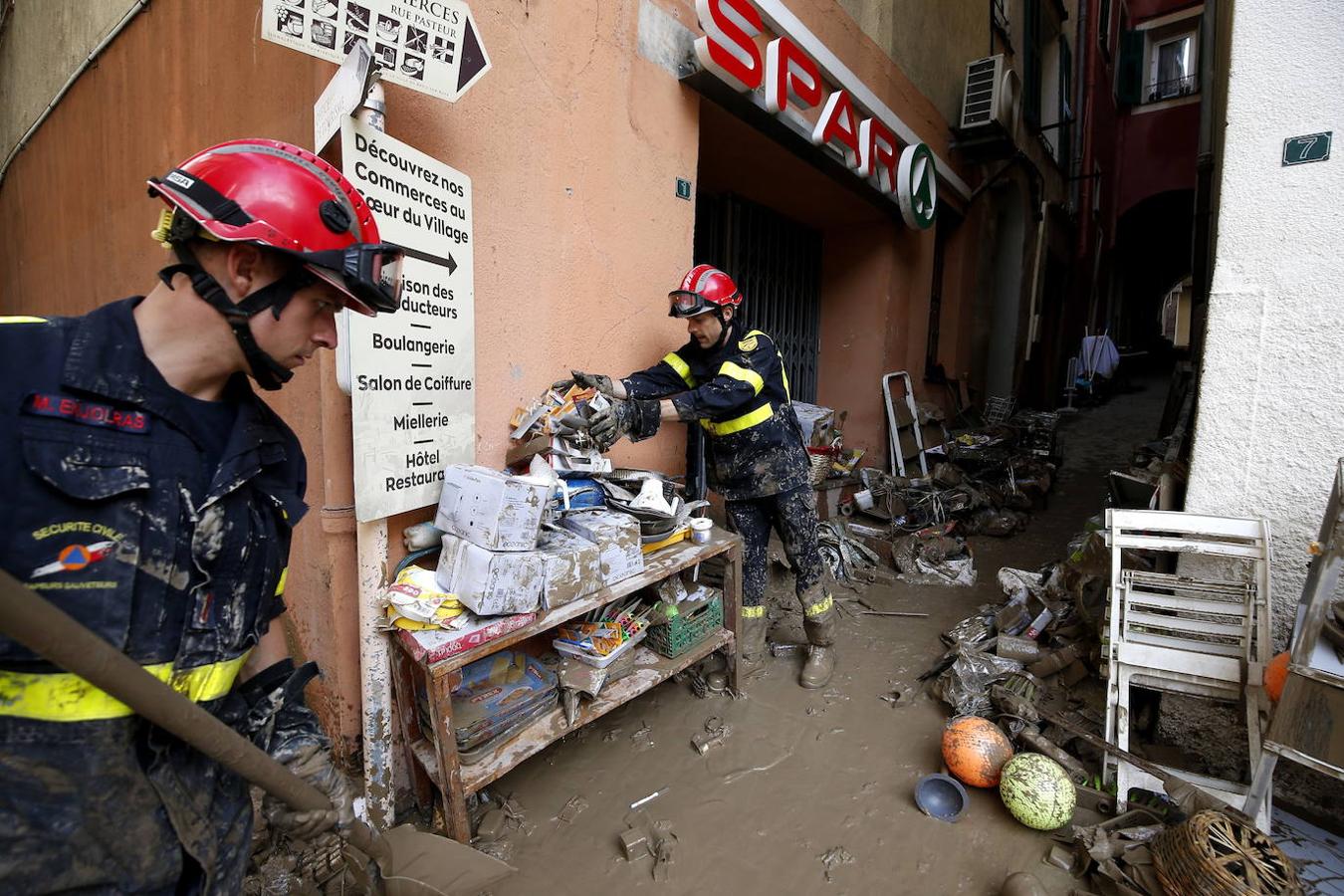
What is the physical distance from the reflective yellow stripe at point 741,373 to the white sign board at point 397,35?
1.72 m

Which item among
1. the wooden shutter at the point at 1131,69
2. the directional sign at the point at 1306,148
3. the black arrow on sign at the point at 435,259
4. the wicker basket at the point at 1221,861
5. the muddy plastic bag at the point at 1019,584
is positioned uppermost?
the wooden shutter at the point at 1131,69

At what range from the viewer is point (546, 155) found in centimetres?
274

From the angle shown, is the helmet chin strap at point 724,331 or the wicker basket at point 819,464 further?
the wicker basket at point 819,464

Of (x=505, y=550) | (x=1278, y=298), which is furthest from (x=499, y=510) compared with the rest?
(x=1278, y=298)

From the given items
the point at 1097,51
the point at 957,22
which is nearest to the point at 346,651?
the point at 957,22

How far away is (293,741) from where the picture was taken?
1.36 m

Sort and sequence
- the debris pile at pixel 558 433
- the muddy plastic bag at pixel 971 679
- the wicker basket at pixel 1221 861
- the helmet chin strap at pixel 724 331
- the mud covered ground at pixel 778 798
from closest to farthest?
the wicker basket at pixel 1221 861
the mud covered ground at pixel 778 798
the debris pile at pixel 558 433
the muddy plastic bag at pixel 971 679
the helmet chin strap at pixel 724 331

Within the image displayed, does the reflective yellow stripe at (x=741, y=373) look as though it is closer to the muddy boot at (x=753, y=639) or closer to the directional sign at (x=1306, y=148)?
the muddy boot at (x=753, y=639)

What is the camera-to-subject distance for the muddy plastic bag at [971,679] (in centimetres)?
301

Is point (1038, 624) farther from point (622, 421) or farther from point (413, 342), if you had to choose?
point (413, 342)

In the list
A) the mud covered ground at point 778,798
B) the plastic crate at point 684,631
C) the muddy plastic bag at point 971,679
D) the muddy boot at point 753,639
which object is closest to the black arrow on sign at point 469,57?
the plastic crate at point 684,631

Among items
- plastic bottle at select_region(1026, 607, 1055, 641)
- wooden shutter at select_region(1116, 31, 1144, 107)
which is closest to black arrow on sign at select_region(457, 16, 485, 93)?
plastic bottle at select_region(1026, 607, 1055, 641)

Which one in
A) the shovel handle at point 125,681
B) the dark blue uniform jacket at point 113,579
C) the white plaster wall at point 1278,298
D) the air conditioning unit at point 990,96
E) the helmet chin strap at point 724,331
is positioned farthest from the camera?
the air conditioning unit at point 990,96

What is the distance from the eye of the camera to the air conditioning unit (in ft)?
22.2
